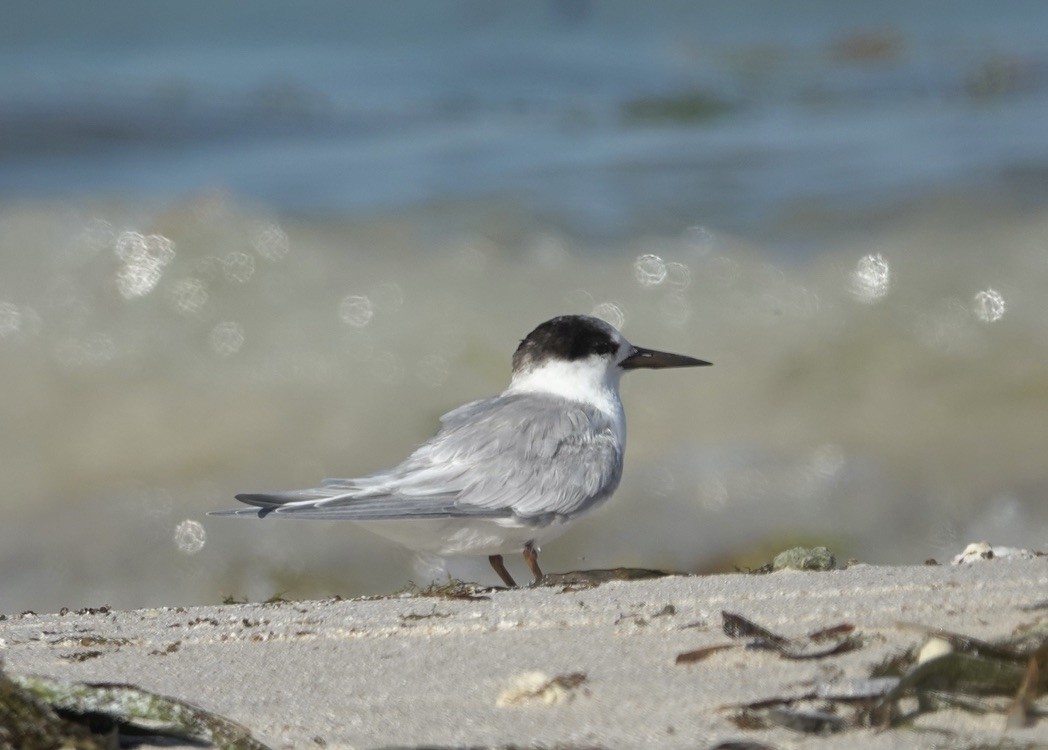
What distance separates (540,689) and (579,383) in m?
2.50

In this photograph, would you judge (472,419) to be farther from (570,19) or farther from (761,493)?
(570,19)

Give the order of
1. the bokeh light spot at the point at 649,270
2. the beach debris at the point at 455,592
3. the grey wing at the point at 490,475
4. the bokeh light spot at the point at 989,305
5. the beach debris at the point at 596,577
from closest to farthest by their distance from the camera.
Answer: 1. the beach debris at the point at 455,592
2. the beach debris at the point at 596,577
3. the grey wing at the point at 490,475
4. the bokeh light spot at the point at 989,305
5. the bokeh light spot at the point at 649,270

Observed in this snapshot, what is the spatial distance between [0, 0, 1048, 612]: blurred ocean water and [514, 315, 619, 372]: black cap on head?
164 cm

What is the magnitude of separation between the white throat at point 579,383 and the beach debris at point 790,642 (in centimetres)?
216

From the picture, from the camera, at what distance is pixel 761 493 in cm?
697

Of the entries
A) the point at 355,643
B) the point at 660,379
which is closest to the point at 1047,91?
the point at 660,379

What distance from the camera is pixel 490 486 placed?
4.28 metres

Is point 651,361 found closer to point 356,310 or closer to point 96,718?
point 96,718

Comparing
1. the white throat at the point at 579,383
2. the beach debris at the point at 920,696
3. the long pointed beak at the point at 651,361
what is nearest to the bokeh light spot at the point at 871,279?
the long pointed beak at the point at 651,361

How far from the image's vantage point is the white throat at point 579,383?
4.86 meters

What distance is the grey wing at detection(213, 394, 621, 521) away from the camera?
4.12 meters

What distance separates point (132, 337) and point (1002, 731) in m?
7.05

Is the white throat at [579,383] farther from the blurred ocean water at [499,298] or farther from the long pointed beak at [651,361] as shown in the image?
the blurred ocean water at [499,298]

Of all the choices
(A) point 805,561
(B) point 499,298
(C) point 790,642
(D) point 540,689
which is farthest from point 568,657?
(B) point 499,298
